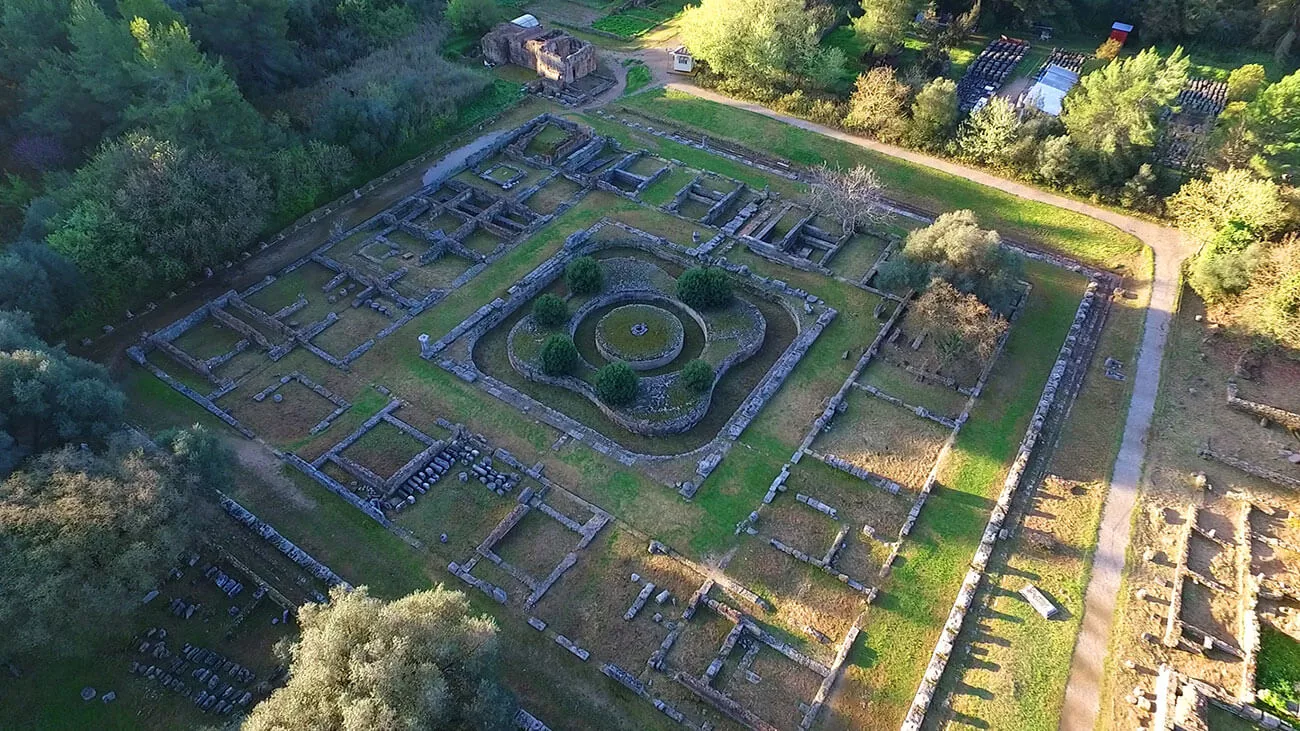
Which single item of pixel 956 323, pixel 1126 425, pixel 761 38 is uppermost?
pixel 761 38

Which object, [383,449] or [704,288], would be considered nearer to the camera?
[383,449]

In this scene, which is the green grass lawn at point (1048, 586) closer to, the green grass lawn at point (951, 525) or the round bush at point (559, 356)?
the green grass lawn at point (951, 525)

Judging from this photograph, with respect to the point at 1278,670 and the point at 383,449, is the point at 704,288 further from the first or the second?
the point at 1278,670

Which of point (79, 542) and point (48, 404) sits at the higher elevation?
point (48, 404)

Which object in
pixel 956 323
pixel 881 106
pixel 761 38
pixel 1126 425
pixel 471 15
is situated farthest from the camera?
pixel 471 15

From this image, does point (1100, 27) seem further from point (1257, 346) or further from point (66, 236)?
point (66, 236)

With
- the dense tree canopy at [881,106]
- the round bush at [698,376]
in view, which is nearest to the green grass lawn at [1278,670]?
the round bush at [698,376]

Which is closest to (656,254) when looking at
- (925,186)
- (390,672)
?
(925,186)

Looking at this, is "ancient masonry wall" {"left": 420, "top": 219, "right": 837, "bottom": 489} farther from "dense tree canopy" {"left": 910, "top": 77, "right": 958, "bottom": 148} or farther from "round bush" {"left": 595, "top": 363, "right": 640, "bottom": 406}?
"dense tree canopy" {"left": 910, "top": 77, "right": 958, "bottom": 148}

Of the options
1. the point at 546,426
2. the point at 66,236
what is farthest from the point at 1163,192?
the point at 66,236
